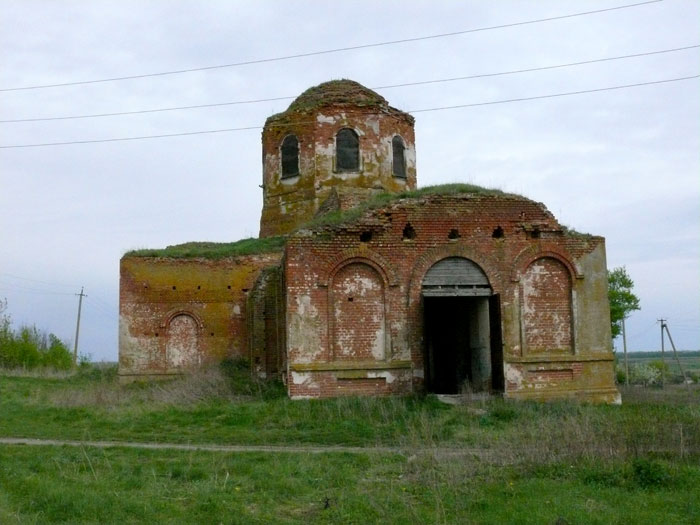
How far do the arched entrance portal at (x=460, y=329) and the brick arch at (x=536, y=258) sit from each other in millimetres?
737

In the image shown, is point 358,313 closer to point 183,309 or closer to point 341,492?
point 341,492

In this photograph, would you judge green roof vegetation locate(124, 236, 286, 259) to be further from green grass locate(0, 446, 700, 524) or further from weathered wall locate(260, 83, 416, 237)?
green grass locate(0, 446, 700, 524)

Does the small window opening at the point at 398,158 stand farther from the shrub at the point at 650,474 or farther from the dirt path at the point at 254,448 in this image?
the shrub at the point at 650,474

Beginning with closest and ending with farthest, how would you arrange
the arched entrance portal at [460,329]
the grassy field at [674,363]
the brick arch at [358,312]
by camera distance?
the brick arch at [358,312] < the arched entrance portal at [460,329] < the grassy field at [674,363]

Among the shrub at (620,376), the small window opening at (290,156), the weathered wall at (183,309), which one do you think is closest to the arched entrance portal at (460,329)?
the weathered wall at (183,309)

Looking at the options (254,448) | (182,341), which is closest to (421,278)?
(254,448)

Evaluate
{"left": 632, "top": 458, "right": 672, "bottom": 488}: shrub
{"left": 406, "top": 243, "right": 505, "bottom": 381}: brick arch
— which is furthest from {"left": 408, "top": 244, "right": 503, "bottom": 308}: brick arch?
{"left": 632, "top": 458, "right": 672, "bottom": 488}: shrub

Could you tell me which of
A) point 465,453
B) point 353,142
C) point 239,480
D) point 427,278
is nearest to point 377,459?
point 465,453

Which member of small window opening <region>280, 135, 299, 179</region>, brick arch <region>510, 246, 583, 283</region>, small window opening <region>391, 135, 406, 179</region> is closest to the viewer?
brick arch <region>510, 246, 583, 283</region>

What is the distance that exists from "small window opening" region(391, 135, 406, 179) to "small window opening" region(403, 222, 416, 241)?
849cm

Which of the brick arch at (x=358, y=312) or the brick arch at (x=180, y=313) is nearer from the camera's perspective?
the brick arch at (x=358, y=312)

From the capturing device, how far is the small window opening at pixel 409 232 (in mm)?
17125

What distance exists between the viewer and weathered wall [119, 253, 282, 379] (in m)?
24.7

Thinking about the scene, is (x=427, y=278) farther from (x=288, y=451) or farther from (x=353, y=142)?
(x=353, y=142)
